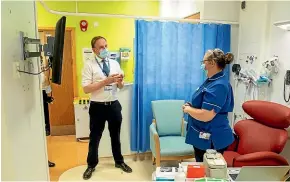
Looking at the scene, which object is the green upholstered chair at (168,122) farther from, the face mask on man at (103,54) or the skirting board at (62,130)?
the skirting board at (62,130)

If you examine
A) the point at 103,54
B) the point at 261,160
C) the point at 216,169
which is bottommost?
the point at 261,160

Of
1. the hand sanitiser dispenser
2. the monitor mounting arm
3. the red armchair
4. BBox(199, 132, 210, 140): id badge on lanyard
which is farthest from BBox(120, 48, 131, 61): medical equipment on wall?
the hand sanitiser dispenser

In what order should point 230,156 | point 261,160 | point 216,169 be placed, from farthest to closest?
point 230,156 < point 261,160 < point 216,169

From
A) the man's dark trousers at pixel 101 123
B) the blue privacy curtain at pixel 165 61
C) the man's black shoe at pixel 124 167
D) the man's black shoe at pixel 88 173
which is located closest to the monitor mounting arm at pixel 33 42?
the man's dark trousers at pixel 101 123

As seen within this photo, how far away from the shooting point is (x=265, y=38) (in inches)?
103

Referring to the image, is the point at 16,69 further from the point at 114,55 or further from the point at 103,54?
the point at 114,55

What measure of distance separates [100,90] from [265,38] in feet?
6.16

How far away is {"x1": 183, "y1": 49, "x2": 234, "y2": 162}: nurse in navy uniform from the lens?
1.76 metres

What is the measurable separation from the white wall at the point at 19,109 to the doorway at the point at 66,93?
207 cm

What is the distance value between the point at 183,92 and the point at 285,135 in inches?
48.5

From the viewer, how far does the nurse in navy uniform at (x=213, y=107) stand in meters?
1.76

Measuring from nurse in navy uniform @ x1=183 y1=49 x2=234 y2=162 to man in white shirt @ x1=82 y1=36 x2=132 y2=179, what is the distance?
97cm

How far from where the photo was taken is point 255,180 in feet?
4.44

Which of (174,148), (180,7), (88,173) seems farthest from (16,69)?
(180,7)
